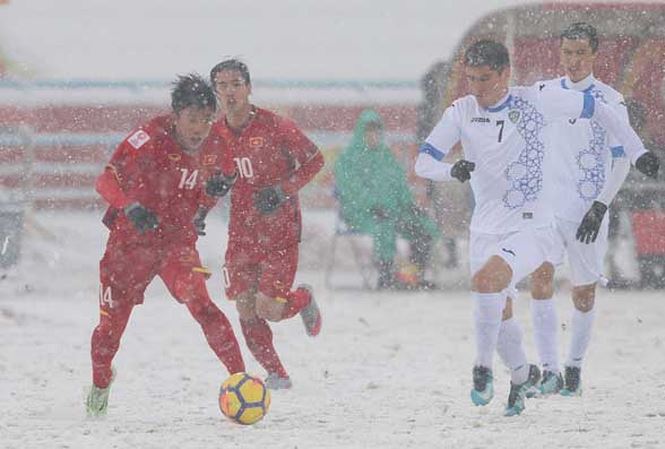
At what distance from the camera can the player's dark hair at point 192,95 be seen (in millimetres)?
7246

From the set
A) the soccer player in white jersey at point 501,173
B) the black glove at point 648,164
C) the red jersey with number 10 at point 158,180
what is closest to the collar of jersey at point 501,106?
the soccer player in white jersey at point 501,173

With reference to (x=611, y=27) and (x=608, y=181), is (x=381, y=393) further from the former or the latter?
(x=611, y=27)

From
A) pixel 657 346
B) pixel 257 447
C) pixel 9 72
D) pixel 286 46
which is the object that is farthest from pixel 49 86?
pixel 257 447

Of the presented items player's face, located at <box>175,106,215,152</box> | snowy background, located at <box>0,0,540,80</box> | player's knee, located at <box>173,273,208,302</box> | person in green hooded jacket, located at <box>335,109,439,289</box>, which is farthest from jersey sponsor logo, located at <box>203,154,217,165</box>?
snowy background, located at <box>0,0,540,80</box>

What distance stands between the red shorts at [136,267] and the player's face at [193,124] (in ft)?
1.56

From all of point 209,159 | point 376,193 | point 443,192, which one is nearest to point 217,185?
point 209,159

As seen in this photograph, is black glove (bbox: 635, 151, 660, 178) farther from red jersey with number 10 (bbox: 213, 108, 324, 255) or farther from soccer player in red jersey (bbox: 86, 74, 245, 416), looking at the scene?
soccer player in red jersey (bbox: 86, 74, 245, 416)

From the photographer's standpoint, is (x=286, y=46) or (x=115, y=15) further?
(x=115, y=15)

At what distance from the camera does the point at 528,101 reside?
7578 mm

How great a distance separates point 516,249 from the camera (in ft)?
24.3

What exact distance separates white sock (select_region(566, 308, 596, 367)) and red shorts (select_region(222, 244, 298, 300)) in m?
1.55

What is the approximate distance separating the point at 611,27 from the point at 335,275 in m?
3.76

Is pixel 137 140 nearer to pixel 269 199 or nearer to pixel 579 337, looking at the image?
pixel 269 199

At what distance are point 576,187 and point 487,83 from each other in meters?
1.24
